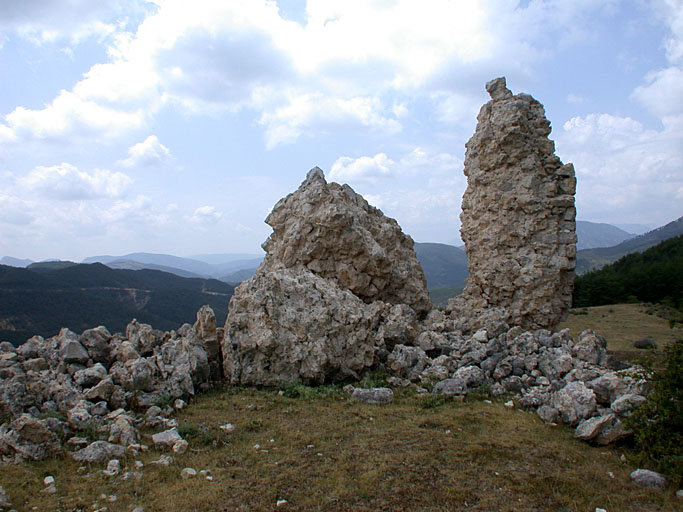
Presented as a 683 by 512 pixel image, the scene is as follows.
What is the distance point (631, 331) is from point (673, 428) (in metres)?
28.9

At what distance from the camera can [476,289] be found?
2048cm

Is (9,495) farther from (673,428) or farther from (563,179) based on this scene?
(563,179)

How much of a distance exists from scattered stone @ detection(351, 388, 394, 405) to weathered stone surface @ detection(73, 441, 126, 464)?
6020 mm

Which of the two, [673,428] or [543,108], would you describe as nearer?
[673,428]

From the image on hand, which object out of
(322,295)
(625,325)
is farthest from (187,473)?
(625,325)

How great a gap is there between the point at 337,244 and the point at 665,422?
12.0 meters

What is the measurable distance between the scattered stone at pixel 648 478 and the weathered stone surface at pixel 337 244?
38.1 ft

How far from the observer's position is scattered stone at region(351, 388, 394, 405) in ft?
39.4

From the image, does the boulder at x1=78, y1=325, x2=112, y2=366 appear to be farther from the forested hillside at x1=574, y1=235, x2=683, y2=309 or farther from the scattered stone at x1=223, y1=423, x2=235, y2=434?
the forested hillside at x1=574, y1=235, x2=683, y2=309

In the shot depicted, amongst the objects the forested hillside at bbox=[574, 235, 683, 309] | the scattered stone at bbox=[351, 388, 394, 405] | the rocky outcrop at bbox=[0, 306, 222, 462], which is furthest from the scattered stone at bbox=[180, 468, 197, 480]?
the forested hillside at bbox=[574, 235, 683, 309]

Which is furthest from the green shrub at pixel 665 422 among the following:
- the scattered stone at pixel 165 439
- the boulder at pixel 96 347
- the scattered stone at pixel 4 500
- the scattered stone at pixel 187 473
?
the boulder at pixel 96 347

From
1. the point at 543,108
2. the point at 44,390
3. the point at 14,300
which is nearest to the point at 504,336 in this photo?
the point at 543,108

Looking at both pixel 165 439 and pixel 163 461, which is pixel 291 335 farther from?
pixel 163 461

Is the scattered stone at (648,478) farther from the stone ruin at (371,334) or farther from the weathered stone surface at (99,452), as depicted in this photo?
the weathered stone surface at (99,452)
